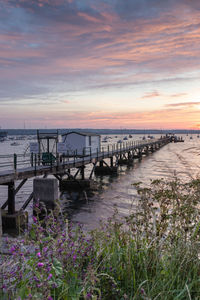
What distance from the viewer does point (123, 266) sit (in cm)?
368

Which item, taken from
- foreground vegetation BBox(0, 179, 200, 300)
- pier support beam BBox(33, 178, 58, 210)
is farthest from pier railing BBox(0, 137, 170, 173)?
foreground vegetation BBox(0, 179, 200, 300)

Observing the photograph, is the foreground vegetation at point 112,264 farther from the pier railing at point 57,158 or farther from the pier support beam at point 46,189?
the pier support beam at point 46,189

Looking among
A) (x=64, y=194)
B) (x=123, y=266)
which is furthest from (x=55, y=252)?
(x=64, y=194)

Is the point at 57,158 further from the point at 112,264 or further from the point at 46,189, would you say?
the point at 112,264

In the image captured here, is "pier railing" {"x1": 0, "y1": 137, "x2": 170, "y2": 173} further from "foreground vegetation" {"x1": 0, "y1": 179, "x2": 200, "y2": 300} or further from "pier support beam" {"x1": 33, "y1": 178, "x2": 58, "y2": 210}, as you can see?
"foreground vegetation" {"x1": 0, "y1": 179, "x2": 200, "y2": 300}

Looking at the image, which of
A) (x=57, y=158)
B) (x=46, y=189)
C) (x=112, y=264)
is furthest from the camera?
(x=57, y=158)

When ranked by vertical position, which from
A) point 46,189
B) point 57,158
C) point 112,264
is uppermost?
point 112,264

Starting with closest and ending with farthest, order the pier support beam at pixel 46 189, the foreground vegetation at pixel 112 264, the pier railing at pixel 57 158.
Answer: the foreground vegetation at pixel 112 264 < the pier railing at pixel 57 158 < the pier support beam at pixel 46 189

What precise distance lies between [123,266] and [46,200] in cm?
1545

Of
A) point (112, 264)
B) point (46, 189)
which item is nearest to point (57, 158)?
point (46, 189)

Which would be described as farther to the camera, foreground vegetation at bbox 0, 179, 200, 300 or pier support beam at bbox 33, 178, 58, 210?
pier support beam at bbox 33, 178, 58, 210

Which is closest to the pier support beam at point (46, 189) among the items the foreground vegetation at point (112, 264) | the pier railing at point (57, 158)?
the pier railing at point (57, 158)

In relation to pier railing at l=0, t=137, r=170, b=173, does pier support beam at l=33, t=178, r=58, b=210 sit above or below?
below

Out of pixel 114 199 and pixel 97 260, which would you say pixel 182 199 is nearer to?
pixel 97 260
